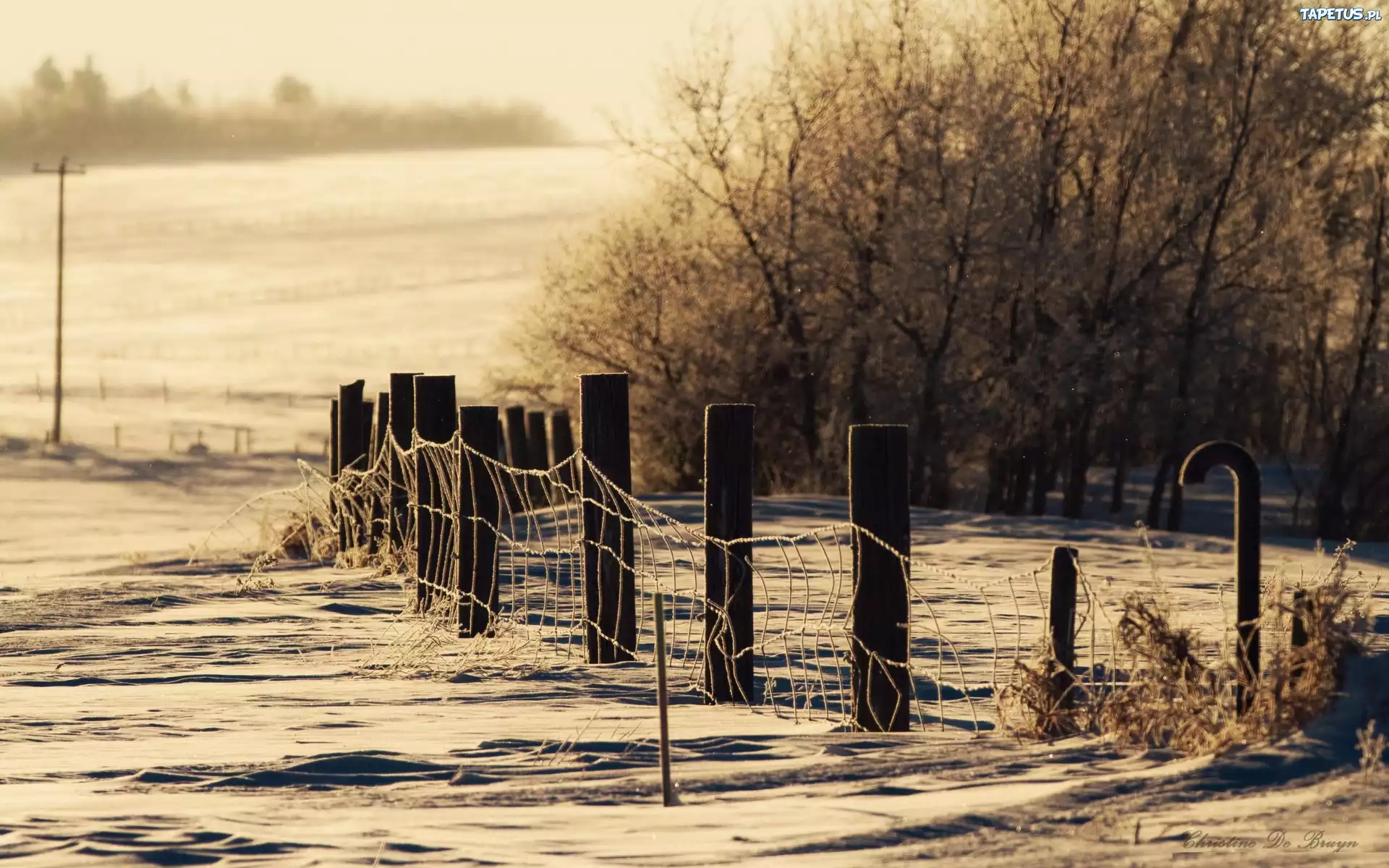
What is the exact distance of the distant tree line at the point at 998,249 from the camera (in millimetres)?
23594

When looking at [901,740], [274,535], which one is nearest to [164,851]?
[901,740]

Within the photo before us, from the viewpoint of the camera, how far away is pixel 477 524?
1078cm

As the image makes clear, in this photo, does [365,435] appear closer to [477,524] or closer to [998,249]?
[477,524]

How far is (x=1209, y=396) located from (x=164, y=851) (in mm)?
21549

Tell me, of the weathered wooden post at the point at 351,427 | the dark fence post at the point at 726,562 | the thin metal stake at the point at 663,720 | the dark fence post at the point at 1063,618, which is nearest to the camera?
the thin metal stake at the point at 663,720

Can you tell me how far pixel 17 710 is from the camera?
818 centimetres

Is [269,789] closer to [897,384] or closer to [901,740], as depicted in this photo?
[901,740]

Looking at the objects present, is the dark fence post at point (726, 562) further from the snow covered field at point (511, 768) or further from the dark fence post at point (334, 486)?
the dark fence post at point (334, 486)

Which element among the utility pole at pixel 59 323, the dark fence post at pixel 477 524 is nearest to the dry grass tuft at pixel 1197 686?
the dark fence post at pixel 477 524

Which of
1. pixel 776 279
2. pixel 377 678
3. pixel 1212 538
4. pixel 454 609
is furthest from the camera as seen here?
pixel 776 279

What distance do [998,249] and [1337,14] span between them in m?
6.56
